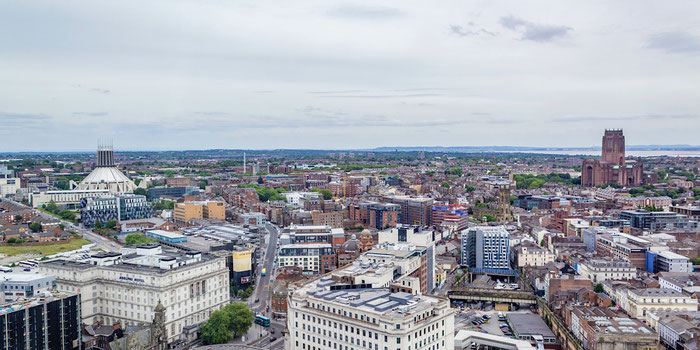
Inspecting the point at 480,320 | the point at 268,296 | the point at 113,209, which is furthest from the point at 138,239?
the point at 480,320

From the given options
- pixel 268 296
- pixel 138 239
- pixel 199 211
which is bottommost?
pixel 268 296

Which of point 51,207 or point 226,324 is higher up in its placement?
point 51,207

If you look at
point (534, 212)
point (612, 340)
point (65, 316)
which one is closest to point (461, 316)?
point (612, 340)

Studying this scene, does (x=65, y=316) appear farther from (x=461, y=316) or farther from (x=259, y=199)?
(x=259, y=199)

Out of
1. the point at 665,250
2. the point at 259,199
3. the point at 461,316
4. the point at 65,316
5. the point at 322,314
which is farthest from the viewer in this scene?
the point at 259,199

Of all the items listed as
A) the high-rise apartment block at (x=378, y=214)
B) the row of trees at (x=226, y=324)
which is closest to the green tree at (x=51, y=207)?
the high-rise apartment block at (x=378, y=214)

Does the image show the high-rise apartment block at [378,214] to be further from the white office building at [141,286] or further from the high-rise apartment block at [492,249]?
the white office building at [141,286]

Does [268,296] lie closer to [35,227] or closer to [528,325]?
[528,325]
